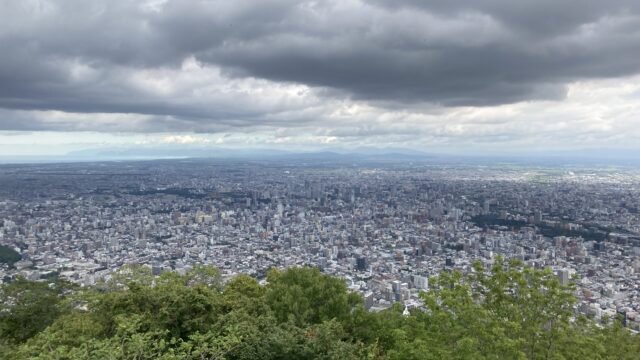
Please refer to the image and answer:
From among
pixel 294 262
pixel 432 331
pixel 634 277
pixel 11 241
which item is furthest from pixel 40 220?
pixel 634 277

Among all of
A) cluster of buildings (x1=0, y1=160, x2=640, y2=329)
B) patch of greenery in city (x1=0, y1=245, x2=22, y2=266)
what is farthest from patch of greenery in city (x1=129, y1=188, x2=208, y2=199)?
patch of greenery in city (x1=0, y1=245, x2=22, y2=266)

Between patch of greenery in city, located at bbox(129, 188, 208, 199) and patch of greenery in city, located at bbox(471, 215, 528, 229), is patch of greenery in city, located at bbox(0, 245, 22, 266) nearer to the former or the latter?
patch of greenery in city, located at bbox(129, 188, 208, 199)

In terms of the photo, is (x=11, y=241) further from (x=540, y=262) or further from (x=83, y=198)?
(x=540, y=262)

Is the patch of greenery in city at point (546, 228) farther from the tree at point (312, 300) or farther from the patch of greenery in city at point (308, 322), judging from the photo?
the tree at point (312, 300)

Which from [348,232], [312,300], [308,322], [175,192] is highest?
[312,300]

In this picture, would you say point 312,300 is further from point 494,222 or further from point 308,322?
point 494,222

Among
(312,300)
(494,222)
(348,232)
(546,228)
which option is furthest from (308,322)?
(494,222)
